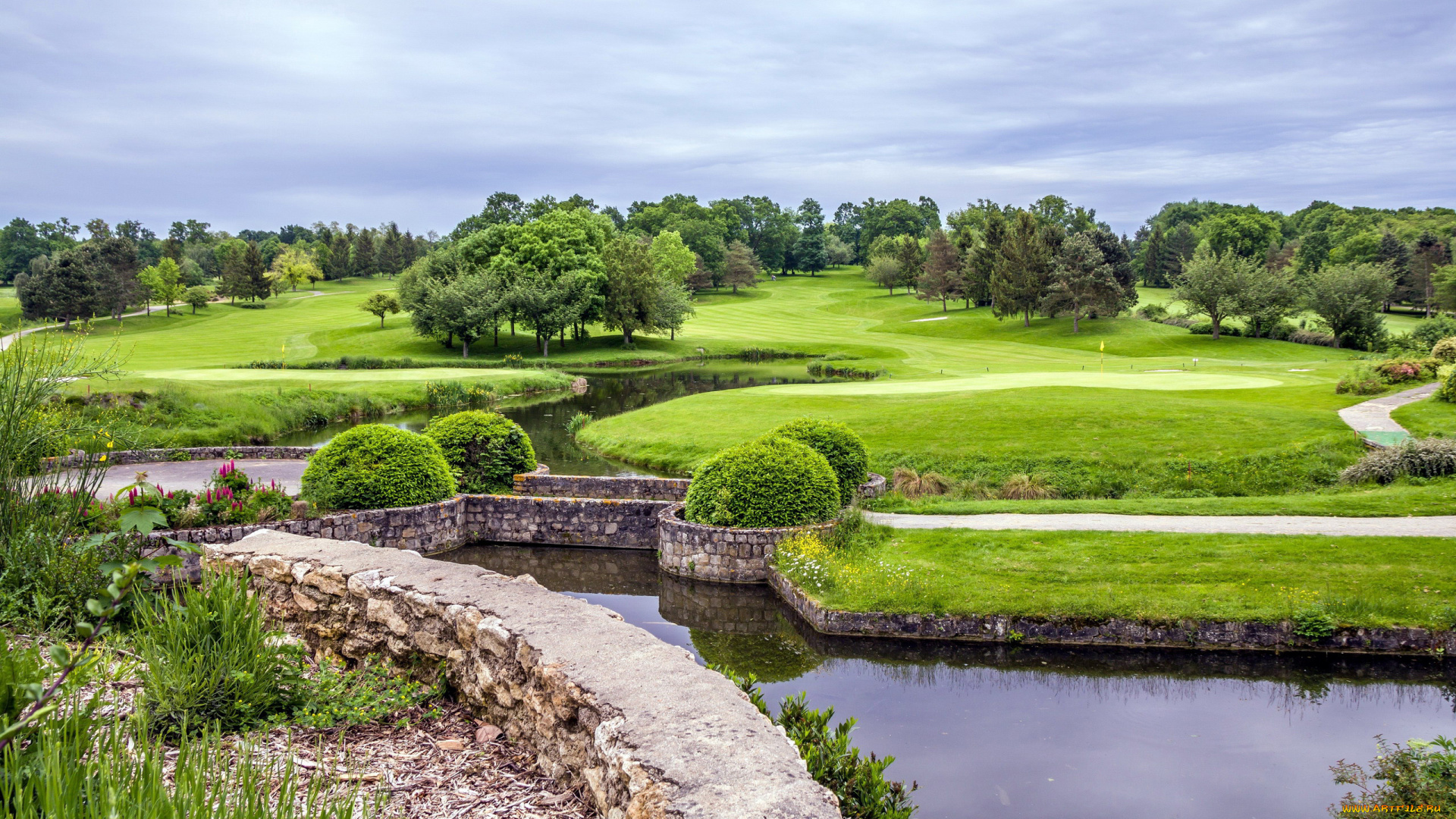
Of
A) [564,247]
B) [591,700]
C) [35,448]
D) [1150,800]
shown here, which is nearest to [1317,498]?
[1150,800]

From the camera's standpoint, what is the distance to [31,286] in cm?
6669

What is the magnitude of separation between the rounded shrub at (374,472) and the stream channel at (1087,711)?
476 cm

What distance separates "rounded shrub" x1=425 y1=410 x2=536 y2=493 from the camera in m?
17.6

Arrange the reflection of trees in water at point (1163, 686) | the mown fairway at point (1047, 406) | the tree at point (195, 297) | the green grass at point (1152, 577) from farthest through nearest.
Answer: the tree at point (195, 297) → the mown fairway at point (1047, 406) → the green grass at point (1152, 577) → the reflection of trees in water at point (1163, 686)

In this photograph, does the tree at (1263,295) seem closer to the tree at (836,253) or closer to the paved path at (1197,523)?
the paved path at (1197,523)

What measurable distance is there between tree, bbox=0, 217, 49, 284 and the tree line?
14 cm

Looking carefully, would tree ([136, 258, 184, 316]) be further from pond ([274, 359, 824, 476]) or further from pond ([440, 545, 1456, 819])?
pond ([440, 545, 1456, 819])

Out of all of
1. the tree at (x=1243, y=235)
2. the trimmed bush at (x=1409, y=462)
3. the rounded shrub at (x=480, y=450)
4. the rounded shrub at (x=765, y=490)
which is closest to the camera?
the rounded shrub at (x=765, y=490)

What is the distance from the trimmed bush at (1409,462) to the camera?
54.5 feet

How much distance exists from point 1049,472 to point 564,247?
48.2m

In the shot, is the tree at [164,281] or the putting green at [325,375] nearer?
the putting green at [325,375]

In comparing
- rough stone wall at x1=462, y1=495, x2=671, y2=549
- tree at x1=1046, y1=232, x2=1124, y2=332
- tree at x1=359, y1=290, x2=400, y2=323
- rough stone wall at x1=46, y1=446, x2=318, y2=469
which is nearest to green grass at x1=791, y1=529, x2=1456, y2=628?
rough stone wall at x1=462, y1=495, x2=671, y2=549

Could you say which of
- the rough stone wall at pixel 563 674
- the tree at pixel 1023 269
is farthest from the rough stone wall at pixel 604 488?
the tree at pixel 1023 269

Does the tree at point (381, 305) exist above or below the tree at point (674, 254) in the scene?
below
